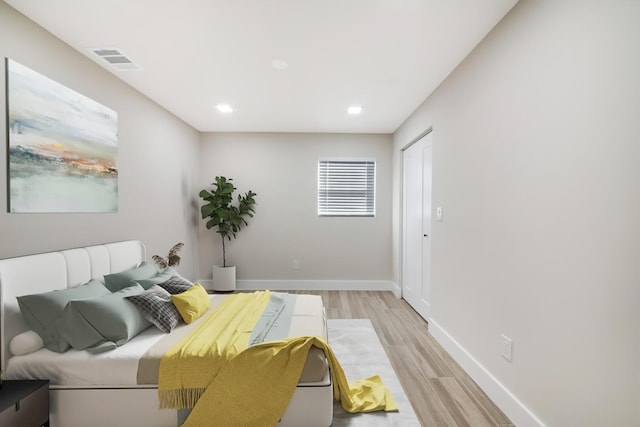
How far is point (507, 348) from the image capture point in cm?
201

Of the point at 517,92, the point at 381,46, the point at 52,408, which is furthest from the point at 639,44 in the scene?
the point at 52,408

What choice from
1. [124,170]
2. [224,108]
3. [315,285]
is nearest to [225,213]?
[224,108]

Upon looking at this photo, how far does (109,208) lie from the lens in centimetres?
282

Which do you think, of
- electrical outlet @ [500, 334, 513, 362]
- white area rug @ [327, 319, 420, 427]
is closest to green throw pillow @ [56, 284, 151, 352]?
white area rug @ [327, 319, 420, 427]

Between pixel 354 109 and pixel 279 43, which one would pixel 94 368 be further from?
pixel 354 109

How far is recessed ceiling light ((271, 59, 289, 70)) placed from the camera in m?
2.64

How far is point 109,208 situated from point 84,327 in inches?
52.6

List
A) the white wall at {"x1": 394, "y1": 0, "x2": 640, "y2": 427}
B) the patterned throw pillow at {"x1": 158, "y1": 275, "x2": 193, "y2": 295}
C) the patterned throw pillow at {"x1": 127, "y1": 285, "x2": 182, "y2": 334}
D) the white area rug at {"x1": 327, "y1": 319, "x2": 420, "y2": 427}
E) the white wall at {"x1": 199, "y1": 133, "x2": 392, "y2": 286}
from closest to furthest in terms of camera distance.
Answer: the white wall at {"x1": 394, "y1": 0, "x2": 640, "y2": 427} → the white area rug at {"x1": 327, "y1": 319, "x2": 420, "y2": 427} → the patterned throw pillow at {"x1": 127, "y1": 285, "x2": 182, "y2": 334} → the patterned throw pillow at {"x1": 158, "y1": 275, "x2": 193, "y2": 295} → the white wall at {"x1": 199, "y1": 133, "x2": 392, "y2": 286}

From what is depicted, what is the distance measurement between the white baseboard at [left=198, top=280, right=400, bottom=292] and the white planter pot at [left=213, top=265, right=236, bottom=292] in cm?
29

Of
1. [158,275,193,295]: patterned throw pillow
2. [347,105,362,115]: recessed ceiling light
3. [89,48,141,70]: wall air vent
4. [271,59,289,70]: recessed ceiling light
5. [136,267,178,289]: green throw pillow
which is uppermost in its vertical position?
[271,59,289,70]: recessed ceiling light

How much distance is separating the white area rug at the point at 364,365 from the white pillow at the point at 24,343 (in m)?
1.82

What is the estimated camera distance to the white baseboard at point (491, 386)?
182 centimetres

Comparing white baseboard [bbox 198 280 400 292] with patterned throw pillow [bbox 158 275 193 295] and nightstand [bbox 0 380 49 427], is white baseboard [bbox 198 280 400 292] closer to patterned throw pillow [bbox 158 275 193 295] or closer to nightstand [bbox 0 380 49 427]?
patterned throw pillow [bbox 158 275 193 295]

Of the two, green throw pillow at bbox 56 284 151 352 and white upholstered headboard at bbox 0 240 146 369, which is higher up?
white upholstered headboard at bbox 0 240 146 369
